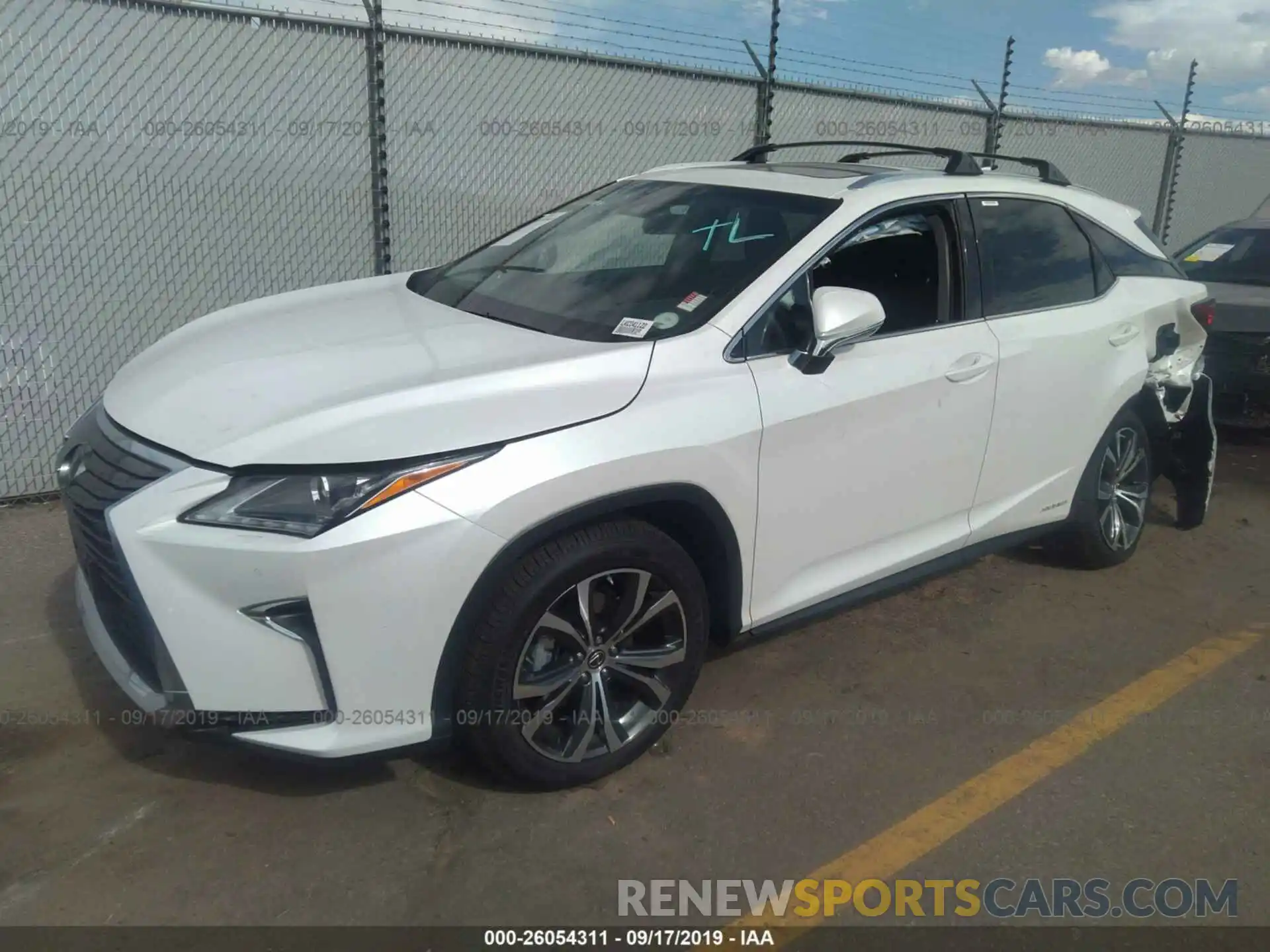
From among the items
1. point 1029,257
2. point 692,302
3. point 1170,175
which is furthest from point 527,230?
point 1170,175

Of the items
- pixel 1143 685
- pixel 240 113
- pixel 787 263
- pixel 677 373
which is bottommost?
pixel 1143 685

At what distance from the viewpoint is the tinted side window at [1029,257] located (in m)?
4.01

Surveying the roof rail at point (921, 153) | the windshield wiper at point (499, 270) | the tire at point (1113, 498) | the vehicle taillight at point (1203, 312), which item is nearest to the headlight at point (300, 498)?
the windshield wiper at point (499, 270)

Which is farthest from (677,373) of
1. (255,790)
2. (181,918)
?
(181,918)

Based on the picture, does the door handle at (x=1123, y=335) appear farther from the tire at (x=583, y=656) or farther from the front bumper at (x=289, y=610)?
the front bumper at (x=289, y=610)

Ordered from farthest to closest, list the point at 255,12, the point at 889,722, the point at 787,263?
the point at 255,12, the point at 889,722, the point at 787,263

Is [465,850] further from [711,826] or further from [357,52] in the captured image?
[357,52]

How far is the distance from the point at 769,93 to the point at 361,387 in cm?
583

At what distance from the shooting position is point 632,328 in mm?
3182

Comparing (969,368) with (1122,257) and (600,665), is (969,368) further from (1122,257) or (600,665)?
(600,665)

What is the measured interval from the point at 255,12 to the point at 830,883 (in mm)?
5011

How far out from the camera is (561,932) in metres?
2.58

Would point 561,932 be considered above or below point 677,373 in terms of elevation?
below

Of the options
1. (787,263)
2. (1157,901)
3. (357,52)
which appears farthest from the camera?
(357,52)
